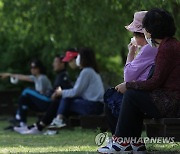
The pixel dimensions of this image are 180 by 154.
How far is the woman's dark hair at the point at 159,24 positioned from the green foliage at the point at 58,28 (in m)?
2.67

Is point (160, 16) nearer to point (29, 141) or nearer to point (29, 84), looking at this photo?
point (29, 141)

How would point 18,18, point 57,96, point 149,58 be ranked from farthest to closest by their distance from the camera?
point 18,18 → point 57,96 → point 149,58

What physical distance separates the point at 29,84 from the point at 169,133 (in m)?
9.56

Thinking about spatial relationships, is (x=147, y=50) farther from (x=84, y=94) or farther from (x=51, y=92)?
(x=51, y=92)

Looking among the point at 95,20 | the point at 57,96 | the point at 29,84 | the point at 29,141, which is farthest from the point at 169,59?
the point at 29,84

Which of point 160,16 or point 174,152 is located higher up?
point 160,16

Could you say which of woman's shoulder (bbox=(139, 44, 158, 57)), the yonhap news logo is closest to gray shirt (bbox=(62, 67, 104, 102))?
the yonhap news logo

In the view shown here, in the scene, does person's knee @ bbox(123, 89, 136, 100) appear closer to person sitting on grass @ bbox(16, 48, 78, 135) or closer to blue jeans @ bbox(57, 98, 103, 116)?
person sitting on grass @ bbox(16, 48, 78, 135)

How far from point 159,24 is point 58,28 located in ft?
23.8

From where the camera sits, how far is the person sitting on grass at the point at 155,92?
19.8 feet

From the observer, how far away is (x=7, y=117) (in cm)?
1430

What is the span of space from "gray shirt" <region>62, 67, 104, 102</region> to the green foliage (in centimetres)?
119

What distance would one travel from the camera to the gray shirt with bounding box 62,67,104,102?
10.1 m

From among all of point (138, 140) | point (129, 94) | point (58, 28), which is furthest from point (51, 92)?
point (129, 94)
